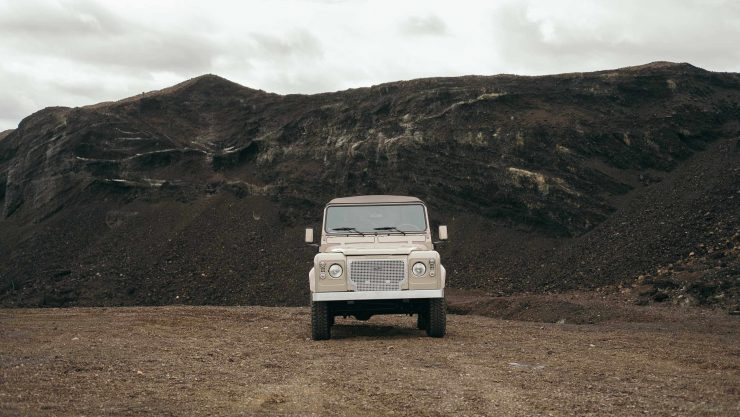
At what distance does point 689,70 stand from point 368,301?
116 feet

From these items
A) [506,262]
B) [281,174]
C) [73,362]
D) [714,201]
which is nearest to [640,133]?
[714,201]

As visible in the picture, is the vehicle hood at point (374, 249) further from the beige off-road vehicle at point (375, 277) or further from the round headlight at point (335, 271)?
the round headlight at point (335, 271)

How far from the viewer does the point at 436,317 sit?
48.1ft

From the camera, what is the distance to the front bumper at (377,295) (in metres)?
14.0

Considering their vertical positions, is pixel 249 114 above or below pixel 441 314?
above

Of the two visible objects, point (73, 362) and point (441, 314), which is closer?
point (73, 362)

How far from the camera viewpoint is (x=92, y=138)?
50625mm

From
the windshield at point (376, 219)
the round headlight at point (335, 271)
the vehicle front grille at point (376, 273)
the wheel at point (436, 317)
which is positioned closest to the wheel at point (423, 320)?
the wheel at point (436, 317)

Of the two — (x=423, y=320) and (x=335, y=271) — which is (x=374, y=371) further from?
(x=423, y=320)

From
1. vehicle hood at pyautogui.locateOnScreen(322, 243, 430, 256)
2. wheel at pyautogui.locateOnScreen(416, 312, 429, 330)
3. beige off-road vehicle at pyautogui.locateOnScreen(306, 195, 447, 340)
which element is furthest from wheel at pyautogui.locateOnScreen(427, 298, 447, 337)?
vehicle hood at pyautogui.locateOnScreen(322, 243, 430, 256)

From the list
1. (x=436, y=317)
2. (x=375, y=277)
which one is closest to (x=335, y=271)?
(x=375, y=277)

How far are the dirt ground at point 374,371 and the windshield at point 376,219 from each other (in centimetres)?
225

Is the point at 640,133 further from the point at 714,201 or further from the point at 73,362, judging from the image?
the point at 73,362

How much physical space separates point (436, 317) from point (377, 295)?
143 centimetres
